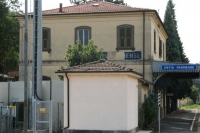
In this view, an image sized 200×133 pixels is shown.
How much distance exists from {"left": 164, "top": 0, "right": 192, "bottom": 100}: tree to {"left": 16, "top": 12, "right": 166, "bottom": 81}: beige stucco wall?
1660 cm

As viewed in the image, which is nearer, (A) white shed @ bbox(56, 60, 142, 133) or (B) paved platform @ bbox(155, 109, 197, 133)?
(A) white shed @ bbox(56, 60, 142, 133)

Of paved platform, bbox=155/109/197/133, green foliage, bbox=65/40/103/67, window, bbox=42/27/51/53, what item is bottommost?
paved platform, bbox=155/109/197/133

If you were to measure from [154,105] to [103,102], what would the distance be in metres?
6.87

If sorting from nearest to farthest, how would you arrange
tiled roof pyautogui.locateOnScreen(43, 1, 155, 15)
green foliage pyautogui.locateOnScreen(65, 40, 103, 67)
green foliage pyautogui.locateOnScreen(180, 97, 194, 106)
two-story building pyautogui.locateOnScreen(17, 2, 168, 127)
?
green foliage pyautogui.locateOnScreen(65, 40, 103, 67) < two-story building pyautogui.locateOnScreen(17, 2, 168, 127) < tiled roof pyautogui.locateOnScreen(43, 1, 155, 15) < green foliage pyautogui.locateOnScreen(180, 97, 194, 106)

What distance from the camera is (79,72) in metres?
21.3

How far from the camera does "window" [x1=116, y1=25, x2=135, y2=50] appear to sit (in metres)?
31.8

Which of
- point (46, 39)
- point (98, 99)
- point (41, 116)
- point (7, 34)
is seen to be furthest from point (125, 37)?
point (7, 34)

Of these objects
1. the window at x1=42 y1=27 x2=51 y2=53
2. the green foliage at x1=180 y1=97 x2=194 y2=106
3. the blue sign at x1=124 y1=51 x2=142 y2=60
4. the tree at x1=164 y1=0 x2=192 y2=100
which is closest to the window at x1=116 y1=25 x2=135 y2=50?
the blue sign at x1=124 y1=51 x2=142 y2=60

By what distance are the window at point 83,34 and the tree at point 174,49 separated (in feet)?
59.2

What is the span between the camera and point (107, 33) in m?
32.6

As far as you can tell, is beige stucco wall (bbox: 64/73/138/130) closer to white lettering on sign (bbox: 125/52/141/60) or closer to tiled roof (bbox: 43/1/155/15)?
white lettering on sign (bbox: 125/52/141/60)

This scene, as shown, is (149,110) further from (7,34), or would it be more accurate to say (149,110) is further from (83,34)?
(7,34)

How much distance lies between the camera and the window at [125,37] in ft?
104

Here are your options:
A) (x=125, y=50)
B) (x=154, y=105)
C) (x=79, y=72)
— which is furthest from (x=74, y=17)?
(x=79, y=72)
